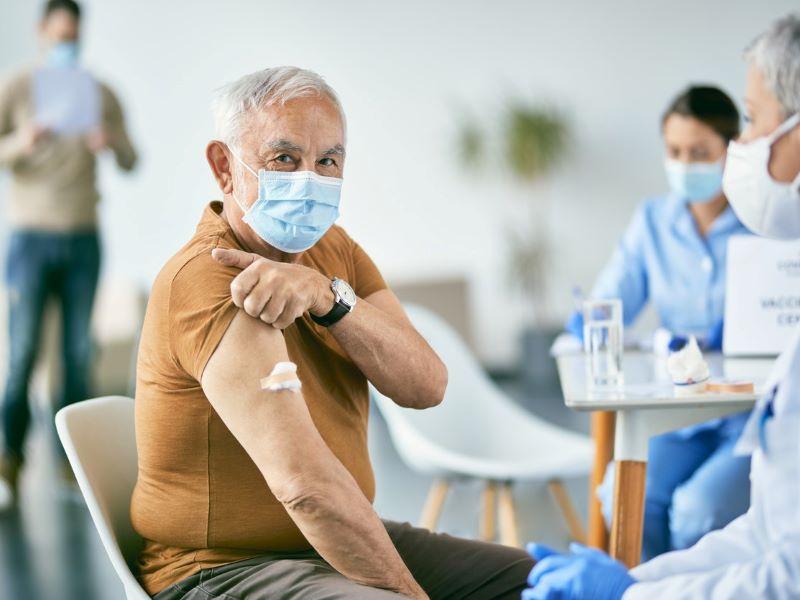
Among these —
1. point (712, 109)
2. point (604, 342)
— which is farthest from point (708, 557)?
point (712, 109)

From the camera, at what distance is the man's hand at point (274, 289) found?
1311 millimetres

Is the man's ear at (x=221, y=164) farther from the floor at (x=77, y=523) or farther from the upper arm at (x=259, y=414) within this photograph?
the floor at (x=77, y=523)

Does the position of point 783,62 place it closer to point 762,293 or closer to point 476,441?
point 762,293

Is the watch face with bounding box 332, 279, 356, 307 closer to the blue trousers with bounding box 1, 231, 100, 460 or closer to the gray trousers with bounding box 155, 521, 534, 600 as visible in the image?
the gray trousers with bounding box 155, 521, 534, 600

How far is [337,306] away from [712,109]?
4.71ft

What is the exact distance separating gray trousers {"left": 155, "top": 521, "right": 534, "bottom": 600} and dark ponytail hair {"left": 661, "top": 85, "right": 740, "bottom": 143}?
1.37m

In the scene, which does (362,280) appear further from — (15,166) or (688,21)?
(688,21)

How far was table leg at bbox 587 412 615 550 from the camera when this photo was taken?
7.38ft

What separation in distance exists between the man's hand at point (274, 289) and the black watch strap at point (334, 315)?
0.03 metres

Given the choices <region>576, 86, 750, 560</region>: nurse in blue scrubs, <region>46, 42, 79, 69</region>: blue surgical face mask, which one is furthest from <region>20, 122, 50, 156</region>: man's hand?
<region>576, 86, 750, 560</region>: nurse in blue scrubs

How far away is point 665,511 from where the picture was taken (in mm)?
2312

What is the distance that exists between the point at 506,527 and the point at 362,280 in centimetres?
111

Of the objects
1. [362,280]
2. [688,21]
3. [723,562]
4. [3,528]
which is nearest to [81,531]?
[3,528]

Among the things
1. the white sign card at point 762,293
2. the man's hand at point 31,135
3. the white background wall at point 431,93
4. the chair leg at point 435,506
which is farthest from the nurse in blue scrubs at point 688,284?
the white background wall at point 431,93
